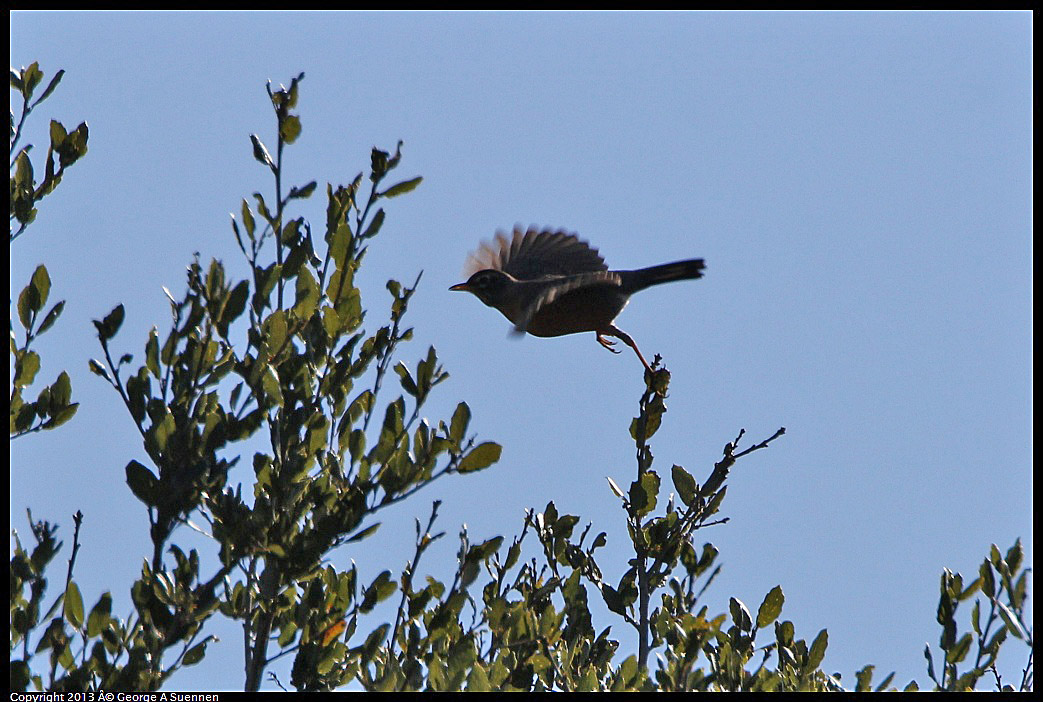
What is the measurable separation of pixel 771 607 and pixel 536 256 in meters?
4.99

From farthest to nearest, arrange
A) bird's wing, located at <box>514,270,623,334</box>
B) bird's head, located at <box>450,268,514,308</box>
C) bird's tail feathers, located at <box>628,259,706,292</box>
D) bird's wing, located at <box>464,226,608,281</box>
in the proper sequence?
bird's wing, located at <box>464,226,608,281</box>, bird's head, located at <box>450,268,514,308</box>, bird's tail feathers, located at <box>628,259,706,292</box>, bird's wing, located at <box>514,270,623,334</box>

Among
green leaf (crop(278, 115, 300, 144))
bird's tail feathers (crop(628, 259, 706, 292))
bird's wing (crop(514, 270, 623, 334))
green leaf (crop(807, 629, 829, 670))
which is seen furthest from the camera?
bird's tail feathers (crop(628, 259, 706, 292))

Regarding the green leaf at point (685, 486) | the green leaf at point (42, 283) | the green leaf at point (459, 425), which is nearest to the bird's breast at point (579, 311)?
the green leaf at point (685, 486)

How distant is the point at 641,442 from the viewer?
5.21 metres

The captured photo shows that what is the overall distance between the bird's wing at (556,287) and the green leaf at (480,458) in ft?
4.83

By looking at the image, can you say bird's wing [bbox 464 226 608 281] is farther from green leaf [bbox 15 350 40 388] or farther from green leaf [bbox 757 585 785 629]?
green leaf [bbox 15 350 40 388]

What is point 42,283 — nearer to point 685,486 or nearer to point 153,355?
point 153,355

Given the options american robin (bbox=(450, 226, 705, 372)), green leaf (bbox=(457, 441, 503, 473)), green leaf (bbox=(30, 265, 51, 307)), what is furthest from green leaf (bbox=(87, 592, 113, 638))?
american robin (bbox=(450, 226, 705, 372))

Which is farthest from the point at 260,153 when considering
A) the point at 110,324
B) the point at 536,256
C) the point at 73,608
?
the point at 536,256

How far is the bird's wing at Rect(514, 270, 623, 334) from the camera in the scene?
5.72 metres

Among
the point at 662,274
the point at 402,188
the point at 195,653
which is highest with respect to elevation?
the point at 662,274

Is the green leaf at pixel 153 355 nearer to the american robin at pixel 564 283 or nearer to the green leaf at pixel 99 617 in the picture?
the green leaf at pixel 99 617

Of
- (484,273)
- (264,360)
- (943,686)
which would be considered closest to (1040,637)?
(943,686)

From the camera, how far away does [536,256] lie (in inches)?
377
